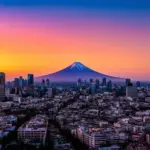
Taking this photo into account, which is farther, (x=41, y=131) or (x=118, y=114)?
(x=118, y=114)

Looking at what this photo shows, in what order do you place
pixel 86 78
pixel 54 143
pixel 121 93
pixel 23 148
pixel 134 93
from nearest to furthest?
1. pixel 23 148
2. pixel 54 143
3. pixel 134 93
4. pixel 121 93
5. pixel 86 78

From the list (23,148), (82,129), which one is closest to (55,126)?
(82,129)

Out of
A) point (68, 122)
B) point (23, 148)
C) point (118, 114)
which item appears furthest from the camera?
point (118, 114)

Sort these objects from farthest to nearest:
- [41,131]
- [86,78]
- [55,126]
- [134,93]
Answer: [86,78]
[134,93]
[55,126]
[41,131]

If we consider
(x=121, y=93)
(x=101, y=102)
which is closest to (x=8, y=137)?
(x=101, y=102)

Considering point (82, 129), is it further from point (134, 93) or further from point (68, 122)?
point (134, 93)

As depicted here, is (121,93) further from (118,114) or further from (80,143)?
(80,143)

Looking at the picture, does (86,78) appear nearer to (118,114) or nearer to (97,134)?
(118,114)

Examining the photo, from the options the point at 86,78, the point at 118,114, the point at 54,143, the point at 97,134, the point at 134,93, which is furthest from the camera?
the point at 86,78

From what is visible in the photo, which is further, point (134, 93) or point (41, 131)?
point (134, 93)
